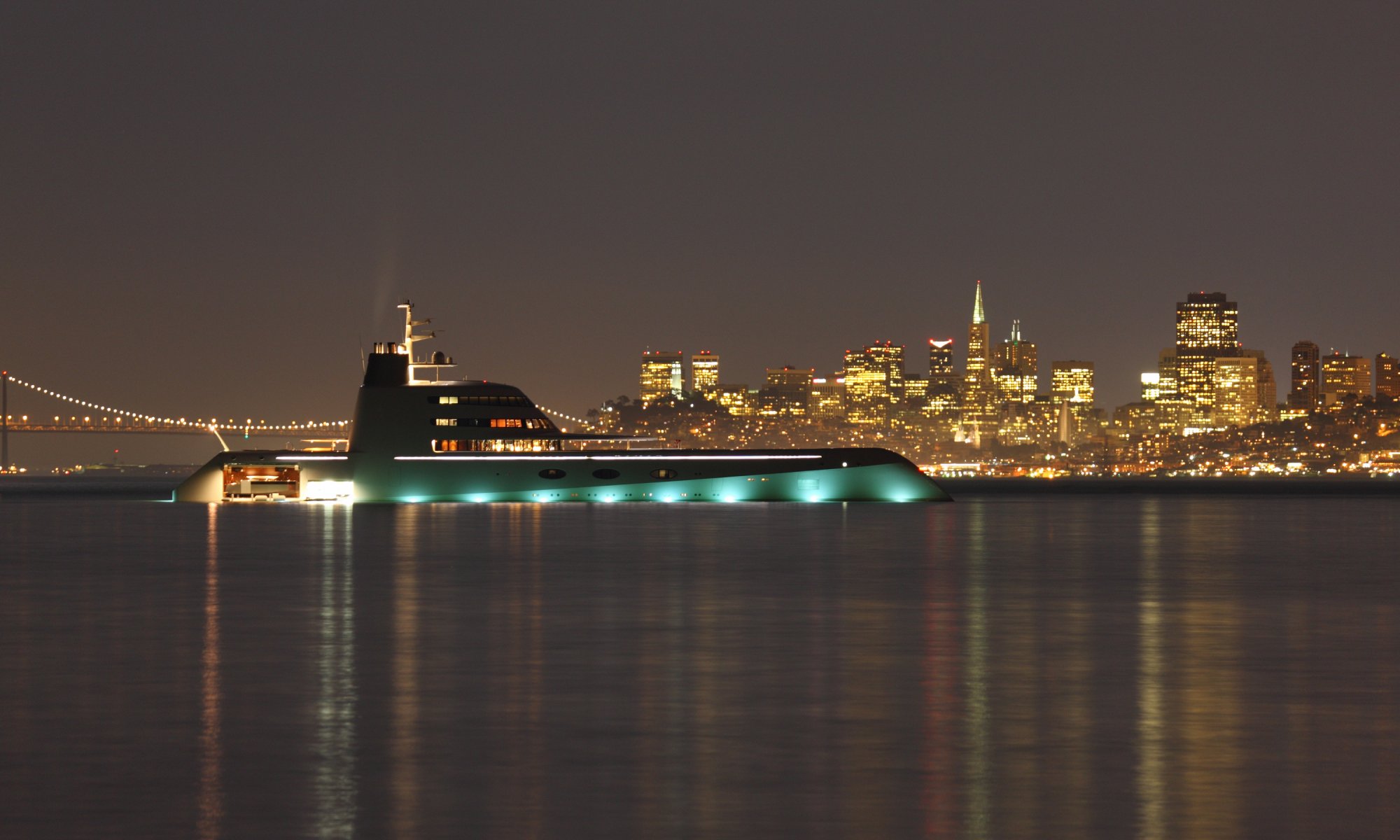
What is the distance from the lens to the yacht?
298 ft

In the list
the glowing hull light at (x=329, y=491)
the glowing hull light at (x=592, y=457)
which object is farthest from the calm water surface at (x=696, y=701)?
the glowing hull light at (x=329, y=491)

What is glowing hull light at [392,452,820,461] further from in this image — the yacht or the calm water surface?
the calm water surface

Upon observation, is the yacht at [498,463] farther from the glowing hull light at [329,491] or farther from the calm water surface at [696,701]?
the calm water surface at [696,701]

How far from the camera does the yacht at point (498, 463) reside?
298ft

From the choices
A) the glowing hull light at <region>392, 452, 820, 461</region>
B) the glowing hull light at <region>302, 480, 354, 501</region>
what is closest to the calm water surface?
the glowing hull light at <region>392, 452, 820, 461</region>

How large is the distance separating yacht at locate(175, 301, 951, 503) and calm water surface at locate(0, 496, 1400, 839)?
46.2 meters

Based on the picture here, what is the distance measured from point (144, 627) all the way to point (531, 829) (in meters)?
17.4

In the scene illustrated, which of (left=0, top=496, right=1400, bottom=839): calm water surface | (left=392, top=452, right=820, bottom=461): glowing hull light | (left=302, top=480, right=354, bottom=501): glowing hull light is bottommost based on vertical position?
(left=0, top=496, right=1400, bottom=839): calm water surface

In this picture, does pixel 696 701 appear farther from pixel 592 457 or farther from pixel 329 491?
pixel 329 491

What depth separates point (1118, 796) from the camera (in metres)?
13.2

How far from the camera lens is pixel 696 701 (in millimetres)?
18609

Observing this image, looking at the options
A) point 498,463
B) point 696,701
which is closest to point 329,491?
point 498,463

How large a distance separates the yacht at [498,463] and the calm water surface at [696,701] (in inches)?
1818

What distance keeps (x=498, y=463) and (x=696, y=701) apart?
239 ft
